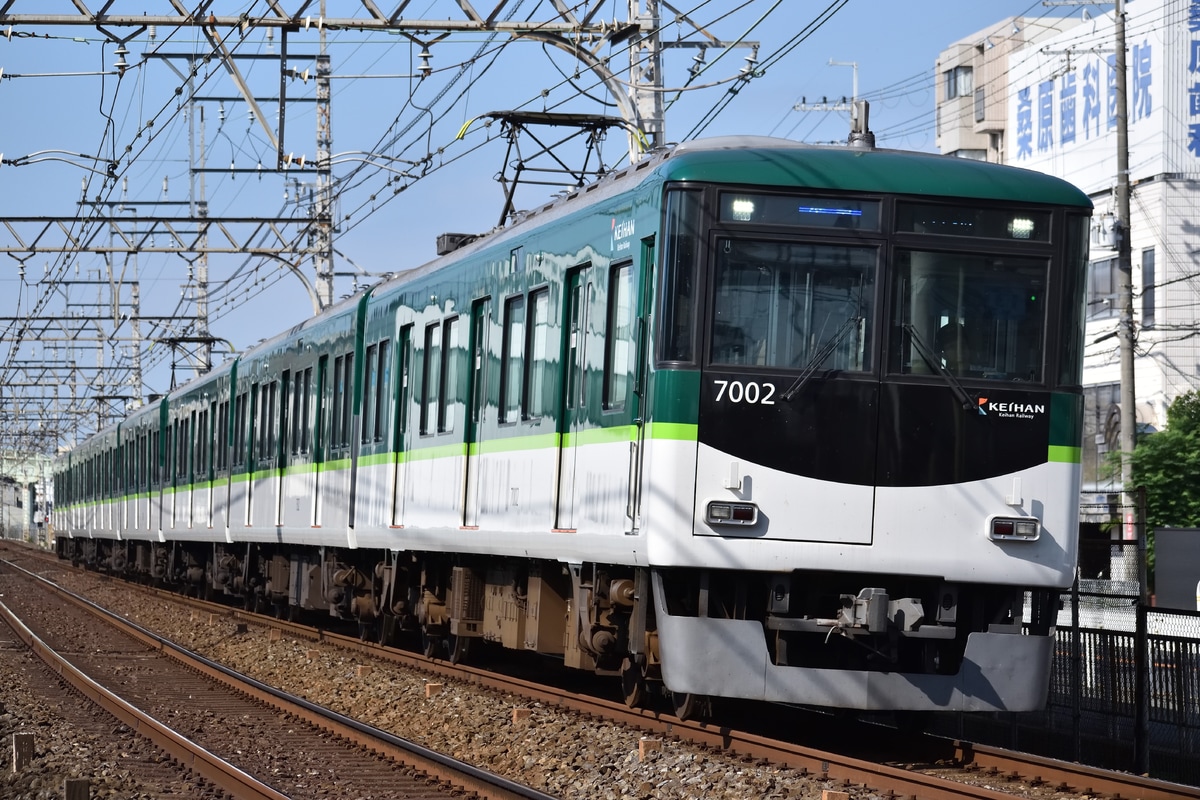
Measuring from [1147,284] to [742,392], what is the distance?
30934 millimetres

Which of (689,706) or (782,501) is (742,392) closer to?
(782,501)

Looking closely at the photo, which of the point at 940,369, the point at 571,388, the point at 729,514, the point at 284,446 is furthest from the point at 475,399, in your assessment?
the point at 284,446

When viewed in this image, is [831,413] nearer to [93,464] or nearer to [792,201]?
[792,201]

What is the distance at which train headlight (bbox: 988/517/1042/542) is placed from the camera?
9.25 meters

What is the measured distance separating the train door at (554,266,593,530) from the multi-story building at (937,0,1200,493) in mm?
25059

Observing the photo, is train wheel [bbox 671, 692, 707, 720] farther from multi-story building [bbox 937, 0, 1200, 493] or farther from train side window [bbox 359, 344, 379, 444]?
multi-story building [bbox 937, 0, 1200, 493]

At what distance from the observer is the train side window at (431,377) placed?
13.6 metres

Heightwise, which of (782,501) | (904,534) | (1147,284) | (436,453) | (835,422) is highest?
(1147,284)

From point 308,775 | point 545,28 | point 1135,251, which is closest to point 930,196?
point 308,775

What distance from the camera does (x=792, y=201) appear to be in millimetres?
9289

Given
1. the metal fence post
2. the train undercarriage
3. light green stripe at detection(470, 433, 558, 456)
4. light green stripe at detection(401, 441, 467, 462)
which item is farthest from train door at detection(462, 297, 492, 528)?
the metal fence post

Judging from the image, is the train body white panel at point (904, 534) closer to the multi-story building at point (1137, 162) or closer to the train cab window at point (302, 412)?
the train cab window at point (302, 412)

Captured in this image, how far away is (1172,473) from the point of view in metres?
25.8

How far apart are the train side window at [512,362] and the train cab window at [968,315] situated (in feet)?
10.4
